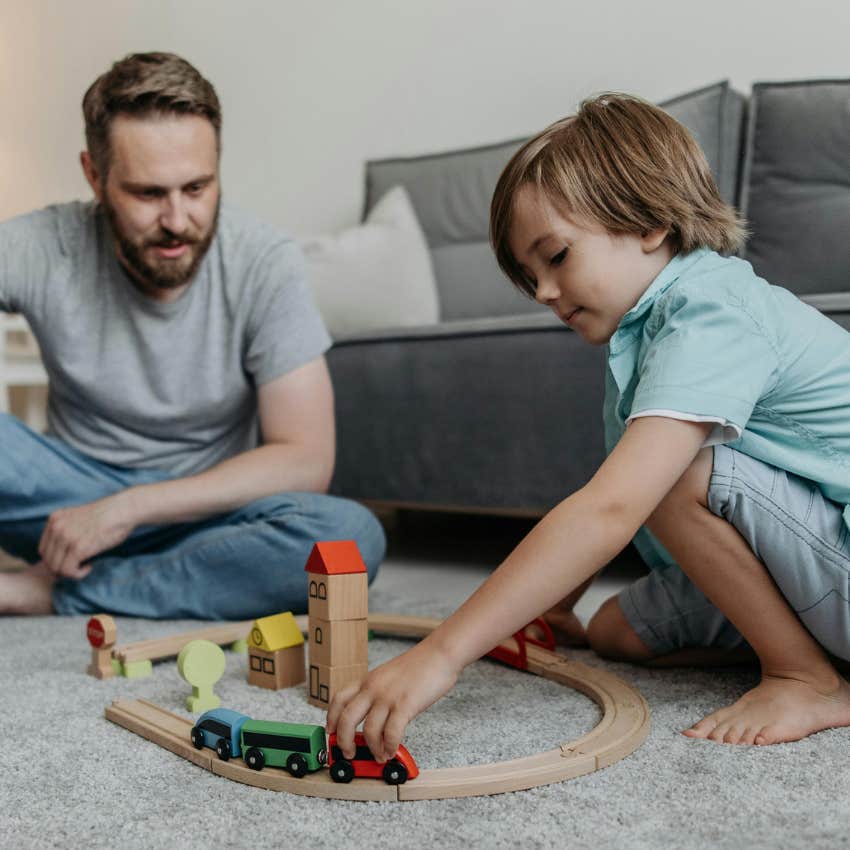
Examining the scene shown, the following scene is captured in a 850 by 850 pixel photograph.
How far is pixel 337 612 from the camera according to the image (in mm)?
933

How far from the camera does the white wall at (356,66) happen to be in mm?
2092

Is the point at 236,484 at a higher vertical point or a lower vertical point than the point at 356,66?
lower

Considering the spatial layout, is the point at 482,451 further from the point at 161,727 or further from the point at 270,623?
the point at 161,727

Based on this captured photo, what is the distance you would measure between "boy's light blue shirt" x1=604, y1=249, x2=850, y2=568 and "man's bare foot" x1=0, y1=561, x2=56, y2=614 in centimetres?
90

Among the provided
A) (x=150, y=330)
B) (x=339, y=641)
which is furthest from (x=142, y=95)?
(x=339, y=641)

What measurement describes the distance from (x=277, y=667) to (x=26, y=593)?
553mm

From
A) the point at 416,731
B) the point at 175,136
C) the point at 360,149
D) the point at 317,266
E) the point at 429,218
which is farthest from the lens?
the point at 360,149

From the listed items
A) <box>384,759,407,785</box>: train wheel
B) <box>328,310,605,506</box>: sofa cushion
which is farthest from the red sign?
<box>328,310,605,506</box>: sofa cushion

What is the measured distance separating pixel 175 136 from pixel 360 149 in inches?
51.4

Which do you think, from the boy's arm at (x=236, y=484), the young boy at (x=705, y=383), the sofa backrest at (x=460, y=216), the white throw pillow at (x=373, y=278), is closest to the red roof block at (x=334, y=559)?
the young boy at (x=705, y=383)

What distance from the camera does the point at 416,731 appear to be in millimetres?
889

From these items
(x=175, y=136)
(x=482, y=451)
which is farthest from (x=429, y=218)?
(x=175, y=136)

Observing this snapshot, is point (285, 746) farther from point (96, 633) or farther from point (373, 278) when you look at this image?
point (373, 278)

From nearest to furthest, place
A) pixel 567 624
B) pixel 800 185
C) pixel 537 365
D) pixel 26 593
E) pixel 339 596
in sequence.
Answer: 1. pixel 339 596
2. pixel 567 624
3. pixel 26 593
4. pixel 537 365
5. pixel 800 185
